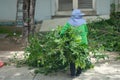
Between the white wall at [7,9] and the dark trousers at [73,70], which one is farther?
the white wall at [7,9]

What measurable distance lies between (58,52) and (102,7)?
22.4ft

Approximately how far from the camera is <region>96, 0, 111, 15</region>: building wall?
1441 cm

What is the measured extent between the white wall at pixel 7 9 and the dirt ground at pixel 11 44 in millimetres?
2737

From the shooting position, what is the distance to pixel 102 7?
47.4 ft

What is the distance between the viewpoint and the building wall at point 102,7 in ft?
47.3

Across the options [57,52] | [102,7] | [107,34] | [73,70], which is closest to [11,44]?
[107,34]

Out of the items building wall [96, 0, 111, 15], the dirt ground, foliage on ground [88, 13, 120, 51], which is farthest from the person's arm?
building wall [96, 0, 111, 15]

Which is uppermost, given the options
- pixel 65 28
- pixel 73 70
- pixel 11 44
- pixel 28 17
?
pixel 28 17

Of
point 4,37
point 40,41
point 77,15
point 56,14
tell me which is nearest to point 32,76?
point 40,41

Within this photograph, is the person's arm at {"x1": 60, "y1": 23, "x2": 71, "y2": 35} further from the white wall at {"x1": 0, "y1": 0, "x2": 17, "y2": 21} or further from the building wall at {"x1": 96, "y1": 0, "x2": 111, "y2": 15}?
the white wall at {"x1": 0, "y1": 0, "x2": 17, "y2": 21}

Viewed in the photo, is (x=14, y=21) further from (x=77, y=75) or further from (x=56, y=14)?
(x=77, y=75)

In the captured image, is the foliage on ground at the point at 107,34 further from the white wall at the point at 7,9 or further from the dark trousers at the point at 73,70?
the white wall at the point at 7,9

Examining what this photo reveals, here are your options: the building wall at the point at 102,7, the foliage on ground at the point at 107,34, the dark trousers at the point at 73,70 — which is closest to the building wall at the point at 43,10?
the building wall at the point at 102,7

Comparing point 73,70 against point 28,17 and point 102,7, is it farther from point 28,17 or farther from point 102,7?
point 102,7
